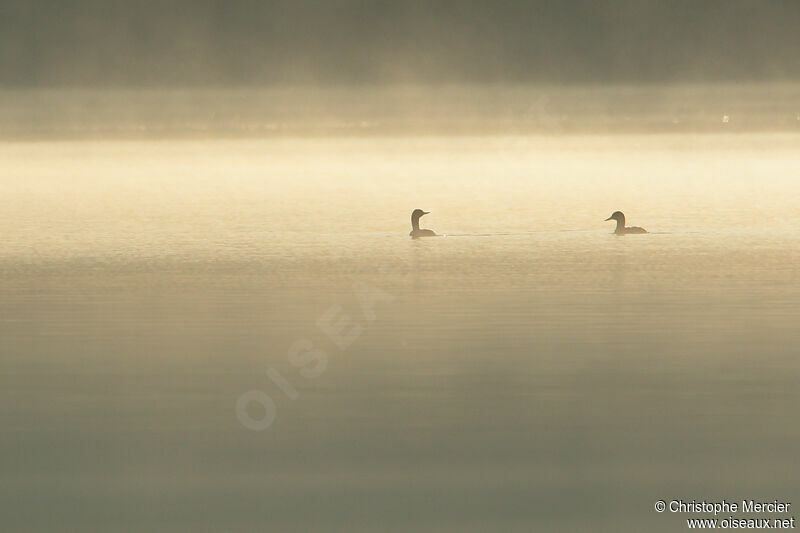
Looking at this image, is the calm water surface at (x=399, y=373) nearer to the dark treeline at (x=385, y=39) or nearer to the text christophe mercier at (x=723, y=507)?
the text christophe mercier at (x=723, y=507)

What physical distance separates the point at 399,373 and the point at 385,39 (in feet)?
409

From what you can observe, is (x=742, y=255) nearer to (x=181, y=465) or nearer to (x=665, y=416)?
(x=665, y=416)

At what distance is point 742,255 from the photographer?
17078 millimetres

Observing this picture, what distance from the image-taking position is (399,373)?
10.1m

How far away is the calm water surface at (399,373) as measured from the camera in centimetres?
766

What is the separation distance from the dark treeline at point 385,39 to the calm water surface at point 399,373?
103m

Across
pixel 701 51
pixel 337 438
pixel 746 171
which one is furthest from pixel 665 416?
pixel 701 51

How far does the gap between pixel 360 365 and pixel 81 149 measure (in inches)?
2016

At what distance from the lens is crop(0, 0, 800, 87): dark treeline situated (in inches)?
4902

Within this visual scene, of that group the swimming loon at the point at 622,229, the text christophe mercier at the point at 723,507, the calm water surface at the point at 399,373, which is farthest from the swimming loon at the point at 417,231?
the text christophe mercier at the point at 723,507

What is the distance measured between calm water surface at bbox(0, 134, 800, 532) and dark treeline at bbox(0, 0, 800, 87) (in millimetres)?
103487

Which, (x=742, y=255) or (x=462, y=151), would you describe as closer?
(x=742, y=255)

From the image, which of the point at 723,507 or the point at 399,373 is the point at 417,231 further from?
the point at 723,507

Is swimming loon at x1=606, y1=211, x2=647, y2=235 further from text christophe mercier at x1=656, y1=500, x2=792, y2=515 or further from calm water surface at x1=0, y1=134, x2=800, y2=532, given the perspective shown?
text christophe mercier at x1=656, y1=500, x2=792, y2=515
